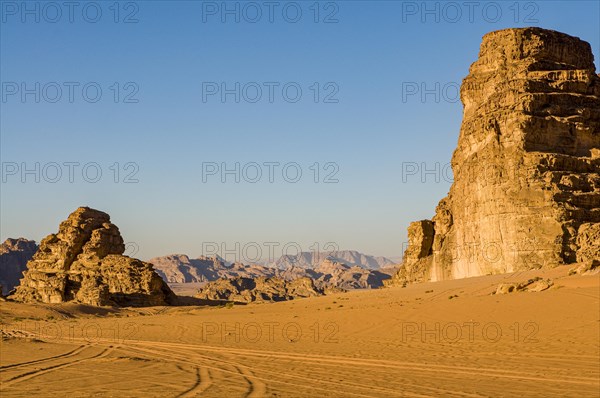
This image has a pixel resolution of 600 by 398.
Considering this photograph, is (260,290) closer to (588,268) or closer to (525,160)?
(525,160)

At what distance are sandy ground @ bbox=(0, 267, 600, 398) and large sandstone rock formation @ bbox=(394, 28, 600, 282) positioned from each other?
1459cm

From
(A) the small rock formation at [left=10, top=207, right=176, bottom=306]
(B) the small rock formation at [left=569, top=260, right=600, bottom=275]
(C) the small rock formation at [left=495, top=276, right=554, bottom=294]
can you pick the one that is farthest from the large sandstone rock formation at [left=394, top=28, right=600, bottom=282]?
(A) the small rock formation at [left=10, top=207, right=176, bottom=306]

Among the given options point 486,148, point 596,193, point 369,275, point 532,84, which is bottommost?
point 369,275

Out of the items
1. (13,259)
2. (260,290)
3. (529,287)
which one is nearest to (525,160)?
(529,287)

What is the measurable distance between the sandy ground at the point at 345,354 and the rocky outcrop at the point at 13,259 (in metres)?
81.3

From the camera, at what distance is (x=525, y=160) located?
4334 centimetres

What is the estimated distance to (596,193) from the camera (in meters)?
42.8

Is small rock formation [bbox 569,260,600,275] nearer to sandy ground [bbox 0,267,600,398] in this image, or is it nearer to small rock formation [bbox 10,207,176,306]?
sandy ground [bbox 0,267,600,398]

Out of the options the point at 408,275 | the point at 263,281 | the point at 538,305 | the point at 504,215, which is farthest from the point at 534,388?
the point at 263,281

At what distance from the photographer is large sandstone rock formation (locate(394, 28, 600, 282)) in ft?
135

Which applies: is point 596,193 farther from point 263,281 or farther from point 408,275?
point 263,281

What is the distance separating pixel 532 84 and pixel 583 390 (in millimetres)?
40721

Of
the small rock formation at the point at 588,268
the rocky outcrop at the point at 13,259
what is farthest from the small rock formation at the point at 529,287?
the rocky outcrop at the point at 13,259

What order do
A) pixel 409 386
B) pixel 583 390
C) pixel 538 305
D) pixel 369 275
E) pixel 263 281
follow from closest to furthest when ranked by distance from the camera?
pixel 583 390 < pixel 409 386 < pixel 538 305 < pixel 263 281 < pixel 369 275
